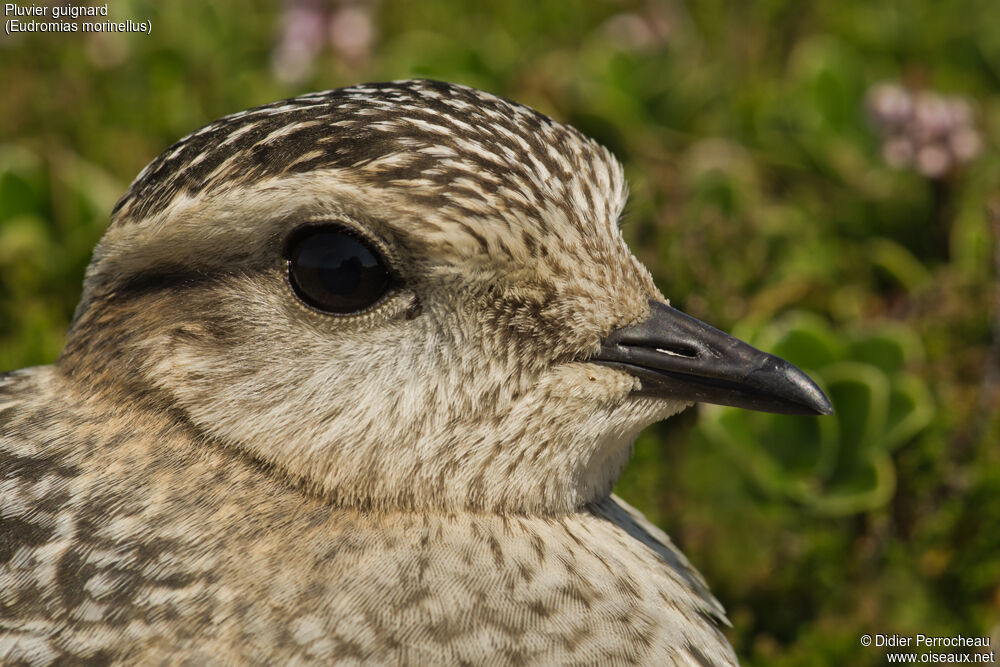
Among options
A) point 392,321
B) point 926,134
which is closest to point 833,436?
point 926,134

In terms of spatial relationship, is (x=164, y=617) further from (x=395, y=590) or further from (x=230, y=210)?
(x=230, y=210)

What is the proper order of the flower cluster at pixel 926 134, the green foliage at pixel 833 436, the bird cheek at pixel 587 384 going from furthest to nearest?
the flower cluster at pixel 926 134
the green foliage at pixel 833 436
the bird cheek at pixel 587 384

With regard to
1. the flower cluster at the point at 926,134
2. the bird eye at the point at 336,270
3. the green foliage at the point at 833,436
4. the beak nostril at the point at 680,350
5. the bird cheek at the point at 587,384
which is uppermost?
the flower cluster at the point at 926,134

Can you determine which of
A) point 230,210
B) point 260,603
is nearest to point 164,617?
point 260,603

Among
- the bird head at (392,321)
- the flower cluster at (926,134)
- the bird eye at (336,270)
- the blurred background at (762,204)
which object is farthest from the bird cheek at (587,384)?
the flower cluster at (926,134)

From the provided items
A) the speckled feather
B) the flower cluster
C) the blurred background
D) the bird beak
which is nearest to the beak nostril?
the bird beak

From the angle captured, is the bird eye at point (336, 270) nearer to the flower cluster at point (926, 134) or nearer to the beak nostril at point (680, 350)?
the beak nostril at point (680, 350)

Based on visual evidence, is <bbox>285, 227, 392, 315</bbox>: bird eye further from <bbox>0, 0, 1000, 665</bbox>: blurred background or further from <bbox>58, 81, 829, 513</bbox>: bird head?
<bbox>0, 0, 1000, 665</bbox>: blurred background

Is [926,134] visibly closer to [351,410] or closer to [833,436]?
[833,436]
